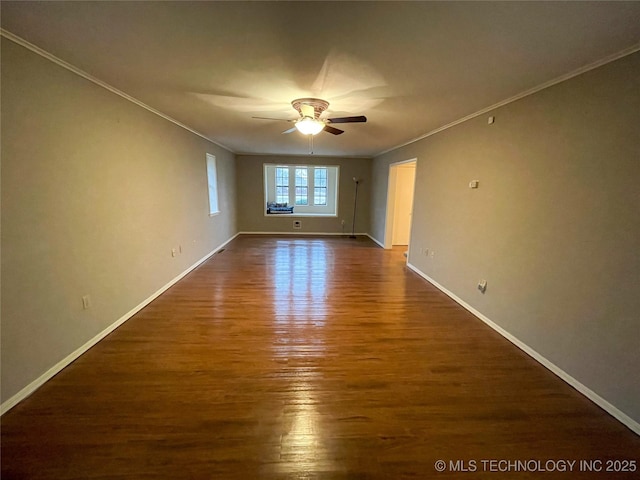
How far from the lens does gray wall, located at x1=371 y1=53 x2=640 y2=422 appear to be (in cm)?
176

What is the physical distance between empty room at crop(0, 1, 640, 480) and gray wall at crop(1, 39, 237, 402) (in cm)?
2

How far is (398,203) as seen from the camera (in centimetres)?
664

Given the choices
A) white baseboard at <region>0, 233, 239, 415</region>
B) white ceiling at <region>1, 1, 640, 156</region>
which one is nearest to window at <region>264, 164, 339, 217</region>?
white baseboard at <region>0, 233, 239, 415</region>

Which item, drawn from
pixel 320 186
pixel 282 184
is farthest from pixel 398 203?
pixel 282 184

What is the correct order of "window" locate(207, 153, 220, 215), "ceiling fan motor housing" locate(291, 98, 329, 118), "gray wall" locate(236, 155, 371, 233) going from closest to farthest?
"ceiling fan motor housing" locate(291, 98, 329, 118) < "window" locate(207, 153, 220, 215) < "gray wall" locate(236, 155, 371, 233)

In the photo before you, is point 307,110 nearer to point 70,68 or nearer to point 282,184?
point 70,68

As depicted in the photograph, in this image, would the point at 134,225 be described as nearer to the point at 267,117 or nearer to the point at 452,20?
the point at 267,117

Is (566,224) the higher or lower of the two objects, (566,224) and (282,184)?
the lower

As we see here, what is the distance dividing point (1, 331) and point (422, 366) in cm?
291

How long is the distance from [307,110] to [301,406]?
260 cm

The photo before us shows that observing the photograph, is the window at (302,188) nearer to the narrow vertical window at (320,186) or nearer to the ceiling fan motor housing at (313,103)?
the narrow vertical window at (320,186)

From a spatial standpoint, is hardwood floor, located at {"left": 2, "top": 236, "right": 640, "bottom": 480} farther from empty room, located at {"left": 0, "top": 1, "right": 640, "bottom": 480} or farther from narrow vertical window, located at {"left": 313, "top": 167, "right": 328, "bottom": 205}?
narrow vertical window, located at {"left": 313, "top": 167, "right": 328, "bottom": 205}

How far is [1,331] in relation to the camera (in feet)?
5.53

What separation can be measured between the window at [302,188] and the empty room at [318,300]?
6.88 metres
